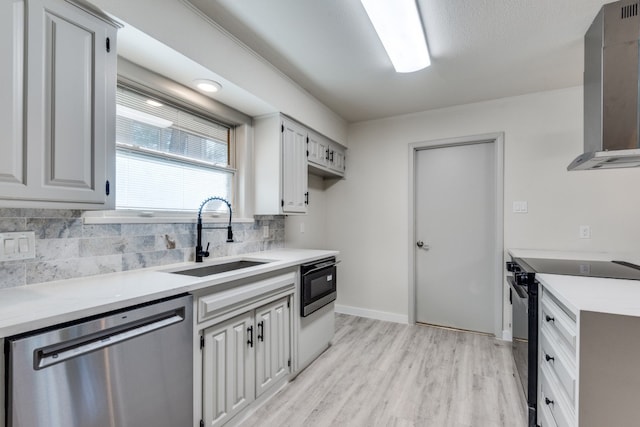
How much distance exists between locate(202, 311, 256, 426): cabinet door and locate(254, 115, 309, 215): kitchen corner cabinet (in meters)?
1.11

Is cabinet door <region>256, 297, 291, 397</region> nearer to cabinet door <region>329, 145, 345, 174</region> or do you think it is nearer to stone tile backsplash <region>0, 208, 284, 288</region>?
stone tile backsplash <region>0, 208, 284, 288</region>

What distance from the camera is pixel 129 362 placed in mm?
1225

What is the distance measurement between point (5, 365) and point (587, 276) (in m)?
2.56

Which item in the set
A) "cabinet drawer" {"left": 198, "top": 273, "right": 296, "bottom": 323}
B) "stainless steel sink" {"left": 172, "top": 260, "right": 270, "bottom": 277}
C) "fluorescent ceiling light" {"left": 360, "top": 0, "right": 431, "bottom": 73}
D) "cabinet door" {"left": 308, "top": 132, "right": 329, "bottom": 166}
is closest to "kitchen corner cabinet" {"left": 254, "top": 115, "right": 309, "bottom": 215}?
"cabinet door" {"left": 308, "top": 132, "right": 329, "bottom": 166}

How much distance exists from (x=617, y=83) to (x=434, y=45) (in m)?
1.10

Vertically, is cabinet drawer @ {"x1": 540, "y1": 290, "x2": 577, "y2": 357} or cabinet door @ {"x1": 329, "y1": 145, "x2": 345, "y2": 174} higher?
cabinet door @ {"x1": 329, "y1": 145, "x2": 345, "y2": 174}

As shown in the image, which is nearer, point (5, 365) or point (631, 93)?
point (5, 365)

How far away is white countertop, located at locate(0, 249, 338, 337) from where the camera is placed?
99cm

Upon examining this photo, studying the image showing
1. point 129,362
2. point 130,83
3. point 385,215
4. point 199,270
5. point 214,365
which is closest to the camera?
point 129,362

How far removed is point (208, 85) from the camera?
83.4 inches

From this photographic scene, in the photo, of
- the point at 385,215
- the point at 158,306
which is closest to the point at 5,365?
the point at 158,306

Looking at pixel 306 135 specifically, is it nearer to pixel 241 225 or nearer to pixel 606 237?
pixel 241 225

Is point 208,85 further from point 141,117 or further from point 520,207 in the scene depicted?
point 520,207

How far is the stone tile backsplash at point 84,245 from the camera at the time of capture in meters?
1.40
